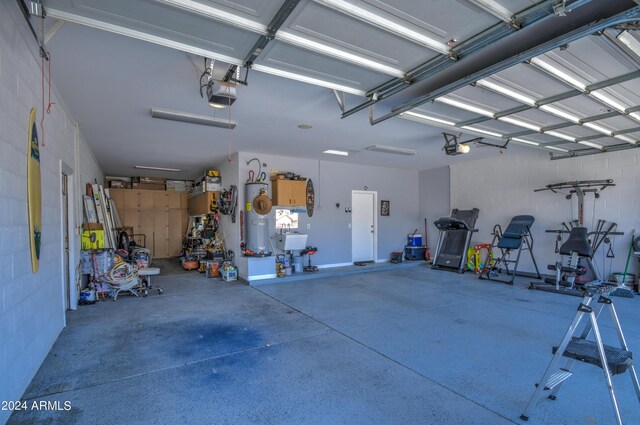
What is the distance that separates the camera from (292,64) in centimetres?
277

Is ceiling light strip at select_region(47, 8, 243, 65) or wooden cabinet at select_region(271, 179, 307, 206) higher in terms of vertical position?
ceiling light strip at select_region(47, 8, 243, 65)

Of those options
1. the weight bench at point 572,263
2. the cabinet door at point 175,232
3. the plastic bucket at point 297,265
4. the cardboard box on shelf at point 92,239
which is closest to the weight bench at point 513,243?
the weight bench at point 572,263

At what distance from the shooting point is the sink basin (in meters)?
7.49

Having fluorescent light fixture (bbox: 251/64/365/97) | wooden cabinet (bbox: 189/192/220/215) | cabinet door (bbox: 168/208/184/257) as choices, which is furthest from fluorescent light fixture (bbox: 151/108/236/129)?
cabinet door (bbox: 168/208/184/257)

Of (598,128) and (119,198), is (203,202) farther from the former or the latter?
(598,128)

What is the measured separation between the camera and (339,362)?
3.14 meters

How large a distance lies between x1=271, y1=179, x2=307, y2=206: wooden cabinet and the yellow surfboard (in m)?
4.80

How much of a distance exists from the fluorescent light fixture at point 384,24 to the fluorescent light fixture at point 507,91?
37.9 inches

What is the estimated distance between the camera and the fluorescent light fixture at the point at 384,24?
2.06 m

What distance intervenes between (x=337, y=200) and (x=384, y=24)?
6778 millimetres

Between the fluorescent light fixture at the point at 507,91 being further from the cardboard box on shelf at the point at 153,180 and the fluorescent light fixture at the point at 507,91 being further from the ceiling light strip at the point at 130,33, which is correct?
the cardboard box on shelf at the point at 153,180

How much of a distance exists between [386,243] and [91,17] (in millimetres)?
8926

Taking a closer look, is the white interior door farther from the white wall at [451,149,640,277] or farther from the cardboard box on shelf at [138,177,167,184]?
the cardboard box on shelf at [138,177,167,184]

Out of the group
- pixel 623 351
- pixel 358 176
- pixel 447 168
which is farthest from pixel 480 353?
pixel 447 168
